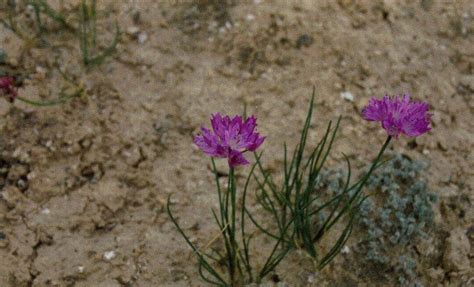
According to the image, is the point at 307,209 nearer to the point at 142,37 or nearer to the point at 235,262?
the point at 235,262

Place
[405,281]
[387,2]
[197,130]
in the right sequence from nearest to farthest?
1. [405,281]
2. [197,130]
3. [387,2]

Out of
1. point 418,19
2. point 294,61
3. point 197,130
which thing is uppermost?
point 418,19

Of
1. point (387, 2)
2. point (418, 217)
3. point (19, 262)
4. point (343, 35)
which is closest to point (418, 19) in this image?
point (387, 2)

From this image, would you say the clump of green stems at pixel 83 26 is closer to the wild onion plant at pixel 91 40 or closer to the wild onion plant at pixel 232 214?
the wild onion plant at pixel 91 40

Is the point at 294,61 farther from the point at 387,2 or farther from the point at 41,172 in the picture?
the point at 41,172

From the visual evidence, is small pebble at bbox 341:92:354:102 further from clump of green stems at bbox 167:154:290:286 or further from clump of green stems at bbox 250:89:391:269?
clump of green stems at bbox 167:154:290:286
